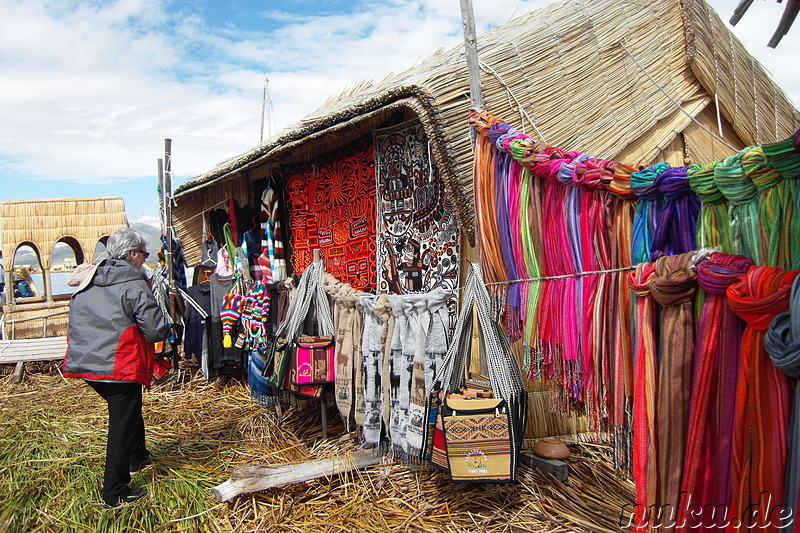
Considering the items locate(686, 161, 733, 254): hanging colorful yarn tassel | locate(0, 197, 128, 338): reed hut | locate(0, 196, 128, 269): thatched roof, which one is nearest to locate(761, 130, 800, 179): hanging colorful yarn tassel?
locate(686, 161, 733, 254): hanging colorful yarn tassel

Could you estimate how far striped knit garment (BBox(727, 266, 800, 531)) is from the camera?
163 centimetres

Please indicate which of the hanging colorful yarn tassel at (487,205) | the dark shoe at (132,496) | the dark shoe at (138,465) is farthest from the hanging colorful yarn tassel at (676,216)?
the dark shoe at (138,465)

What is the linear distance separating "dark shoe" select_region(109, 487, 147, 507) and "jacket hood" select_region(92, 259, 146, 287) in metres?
1.39

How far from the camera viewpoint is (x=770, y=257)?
1730 mm

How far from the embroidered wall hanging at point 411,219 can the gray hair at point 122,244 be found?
6.01 feet

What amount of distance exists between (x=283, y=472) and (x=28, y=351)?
257 inches

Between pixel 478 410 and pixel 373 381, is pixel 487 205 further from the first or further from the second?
pixel 373 381

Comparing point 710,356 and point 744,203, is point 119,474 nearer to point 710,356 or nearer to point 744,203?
point 710,356

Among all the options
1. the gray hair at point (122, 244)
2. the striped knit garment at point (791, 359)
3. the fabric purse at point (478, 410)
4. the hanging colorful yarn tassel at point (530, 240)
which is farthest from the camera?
the gray hair at point (122, 244)

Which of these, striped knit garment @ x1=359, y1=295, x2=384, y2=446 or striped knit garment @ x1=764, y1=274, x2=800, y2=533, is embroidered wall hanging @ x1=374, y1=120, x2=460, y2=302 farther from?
striped knit garment @ x1=764, y1=274, x2=800, y2=533

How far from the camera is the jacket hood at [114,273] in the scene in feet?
12.9

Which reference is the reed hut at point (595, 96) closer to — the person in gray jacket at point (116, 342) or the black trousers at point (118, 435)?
the person in gray jacket at point (116, 342)

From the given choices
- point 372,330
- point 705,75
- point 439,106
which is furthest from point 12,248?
point 705,75

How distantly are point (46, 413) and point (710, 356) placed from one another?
6338 mm
